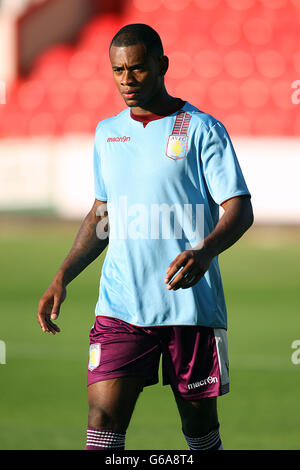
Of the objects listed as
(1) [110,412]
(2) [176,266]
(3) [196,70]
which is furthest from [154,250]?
(3) [196,70]

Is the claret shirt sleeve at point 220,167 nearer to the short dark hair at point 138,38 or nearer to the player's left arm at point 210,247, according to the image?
the player's left arm at point 210,247

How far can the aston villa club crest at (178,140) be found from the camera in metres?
3.45

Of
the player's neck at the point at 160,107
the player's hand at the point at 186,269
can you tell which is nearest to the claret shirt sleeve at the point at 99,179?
the player's neck at the point at 160,107

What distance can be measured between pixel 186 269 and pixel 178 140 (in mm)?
604

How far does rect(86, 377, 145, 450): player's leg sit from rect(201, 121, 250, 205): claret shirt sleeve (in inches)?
30.9

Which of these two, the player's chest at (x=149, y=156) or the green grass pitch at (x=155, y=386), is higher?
the player's chest at (x=149, y=156)

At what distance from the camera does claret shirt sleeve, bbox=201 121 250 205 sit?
338 centimetres

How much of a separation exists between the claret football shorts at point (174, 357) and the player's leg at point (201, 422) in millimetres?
38

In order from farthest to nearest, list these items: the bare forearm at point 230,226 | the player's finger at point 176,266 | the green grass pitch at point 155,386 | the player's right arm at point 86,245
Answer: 1. the green grass pitch at point 155,386
2. the player's right arm at point 86,245
3. the bare forearm at point 230,226
4. the player's finger at point 176,266

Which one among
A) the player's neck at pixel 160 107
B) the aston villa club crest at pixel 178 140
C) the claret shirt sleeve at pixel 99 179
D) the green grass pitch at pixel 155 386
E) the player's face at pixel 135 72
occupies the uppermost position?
the player's face at pixel 135 72

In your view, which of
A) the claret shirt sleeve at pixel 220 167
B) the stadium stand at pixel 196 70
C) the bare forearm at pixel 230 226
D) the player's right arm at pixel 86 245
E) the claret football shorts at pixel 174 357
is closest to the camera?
the bare forearm at pixel 230 226

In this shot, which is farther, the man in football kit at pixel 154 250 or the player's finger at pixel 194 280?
the man in football kit at pixel 154 250

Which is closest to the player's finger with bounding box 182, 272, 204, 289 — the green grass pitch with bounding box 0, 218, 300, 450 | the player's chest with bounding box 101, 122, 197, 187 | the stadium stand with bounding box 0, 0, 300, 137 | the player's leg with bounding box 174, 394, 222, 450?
the player's chest with bounding box 101, 122, 197, 187

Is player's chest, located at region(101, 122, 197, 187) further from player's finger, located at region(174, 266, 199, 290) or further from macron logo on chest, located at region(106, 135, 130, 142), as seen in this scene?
player's finger, located at region(174, 266, 199, 290)
